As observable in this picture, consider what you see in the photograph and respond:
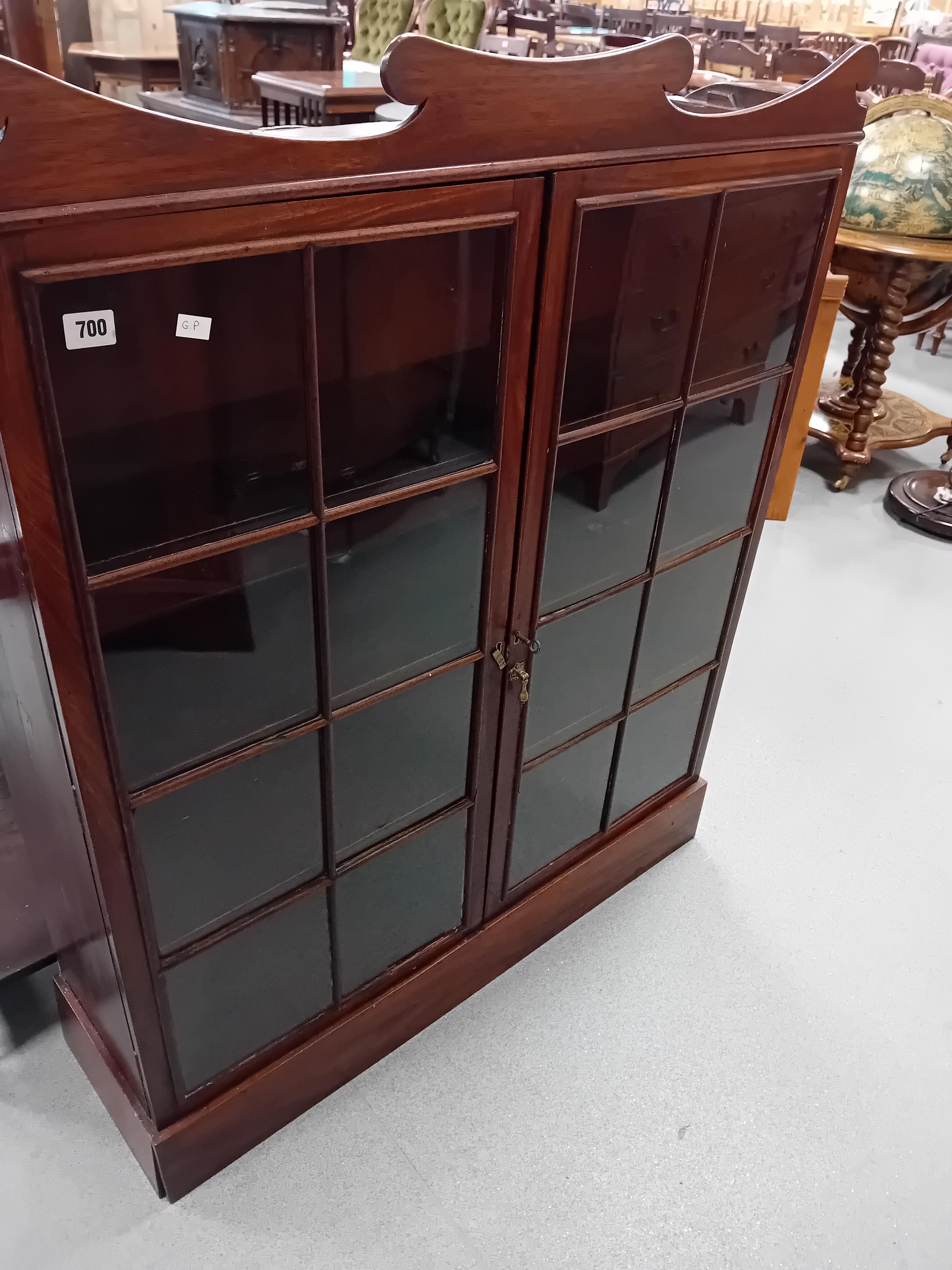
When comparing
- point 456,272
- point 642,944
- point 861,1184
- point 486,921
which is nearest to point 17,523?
point 456,272

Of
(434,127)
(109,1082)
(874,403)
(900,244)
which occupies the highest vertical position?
(434,127)

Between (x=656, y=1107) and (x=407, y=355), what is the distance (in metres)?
1.30

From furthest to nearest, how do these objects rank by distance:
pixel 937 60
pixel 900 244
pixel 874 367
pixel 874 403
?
1. pixel 937 60
2. pixel 874 403
3. pixel 874 367
4. pixel 900 244

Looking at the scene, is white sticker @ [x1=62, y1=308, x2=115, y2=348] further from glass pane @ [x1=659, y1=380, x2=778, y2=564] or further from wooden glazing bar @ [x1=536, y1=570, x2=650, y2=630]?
glass pane @ [x1=659, y1=380, x2=778, y2=564]

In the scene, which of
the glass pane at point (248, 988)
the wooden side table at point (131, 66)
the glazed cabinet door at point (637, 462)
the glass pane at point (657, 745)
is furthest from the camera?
the wooden side table at point (131, 66)

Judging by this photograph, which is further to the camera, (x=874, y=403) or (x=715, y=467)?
(x=874, y=403)

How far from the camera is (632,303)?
1.20 metres

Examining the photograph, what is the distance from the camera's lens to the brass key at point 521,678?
137cm

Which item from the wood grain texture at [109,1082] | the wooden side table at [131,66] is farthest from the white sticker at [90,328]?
the wooden side table at [131,66]

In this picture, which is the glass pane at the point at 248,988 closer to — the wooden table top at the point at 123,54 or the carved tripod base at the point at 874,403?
the carved tripod base at the point at 874,403

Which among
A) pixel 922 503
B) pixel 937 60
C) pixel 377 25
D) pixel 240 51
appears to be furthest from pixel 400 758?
pixel 937 60

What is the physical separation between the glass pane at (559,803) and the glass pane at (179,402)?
77 cm

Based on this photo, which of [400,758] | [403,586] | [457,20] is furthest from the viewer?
[457,20]

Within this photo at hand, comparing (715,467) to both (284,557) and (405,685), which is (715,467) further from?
(284,557)
